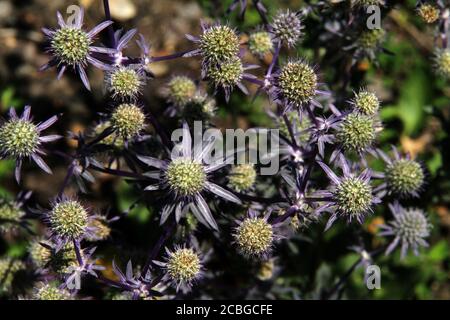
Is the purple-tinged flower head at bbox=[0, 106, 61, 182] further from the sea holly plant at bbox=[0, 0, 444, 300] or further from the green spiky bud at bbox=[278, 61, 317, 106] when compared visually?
the green spiky bud at bbox=[278, 61, 317, 106]

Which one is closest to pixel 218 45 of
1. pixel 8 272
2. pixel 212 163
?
pixel 212 163

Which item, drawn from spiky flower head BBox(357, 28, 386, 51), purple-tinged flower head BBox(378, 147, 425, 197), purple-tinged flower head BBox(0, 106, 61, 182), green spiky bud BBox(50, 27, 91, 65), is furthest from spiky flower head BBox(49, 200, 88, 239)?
spiky flower head BBox(357, 28, 386, 51)

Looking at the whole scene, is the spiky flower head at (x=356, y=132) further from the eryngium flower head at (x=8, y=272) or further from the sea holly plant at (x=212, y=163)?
the eryngium flower head at (x=8, y=272)

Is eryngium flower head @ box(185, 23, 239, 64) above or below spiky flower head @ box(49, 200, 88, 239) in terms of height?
above

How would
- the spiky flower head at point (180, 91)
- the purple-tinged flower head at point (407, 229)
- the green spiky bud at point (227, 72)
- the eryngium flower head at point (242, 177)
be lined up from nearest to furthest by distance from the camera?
the green spiky bud at point (227, 72), the eryngium flower head at point (242, 177), the spiky flower head at point (180, 91), the purple-tinged flower head at point (407, 229)

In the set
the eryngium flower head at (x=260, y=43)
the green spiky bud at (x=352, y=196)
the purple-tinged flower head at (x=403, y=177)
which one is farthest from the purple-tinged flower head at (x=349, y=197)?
the eryngium flower head at (x=260, y=43)

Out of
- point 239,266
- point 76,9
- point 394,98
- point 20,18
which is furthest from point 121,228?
point 394,98
